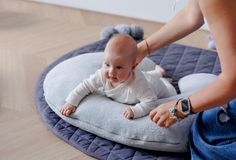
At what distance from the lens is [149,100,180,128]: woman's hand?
1294 millimetres

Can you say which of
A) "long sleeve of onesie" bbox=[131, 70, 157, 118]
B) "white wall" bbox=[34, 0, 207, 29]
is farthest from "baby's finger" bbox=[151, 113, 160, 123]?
"white wall" bbox=[34, 0, 207, 29]

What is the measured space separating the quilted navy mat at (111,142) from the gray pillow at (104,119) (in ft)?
0.09

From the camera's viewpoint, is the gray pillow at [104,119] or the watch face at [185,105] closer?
the watch face at [185,105]

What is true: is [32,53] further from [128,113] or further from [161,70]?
[128,113]

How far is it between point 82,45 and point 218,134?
1093mm

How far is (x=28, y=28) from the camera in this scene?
7.81 ft

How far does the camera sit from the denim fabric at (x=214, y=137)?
4.17ft

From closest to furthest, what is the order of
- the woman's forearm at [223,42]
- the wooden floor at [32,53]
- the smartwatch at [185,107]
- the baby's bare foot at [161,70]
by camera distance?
the woman's forearm at [223,42] → the smartwatch at [185,107] → the wooden floor at [32,53] → the baby's bare foot at [161,70]

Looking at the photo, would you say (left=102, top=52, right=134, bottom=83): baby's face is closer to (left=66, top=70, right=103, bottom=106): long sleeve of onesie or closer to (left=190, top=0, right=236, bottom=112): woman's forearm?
(left=66, top=70, right=103, bottom=106): long sleeve of onesie

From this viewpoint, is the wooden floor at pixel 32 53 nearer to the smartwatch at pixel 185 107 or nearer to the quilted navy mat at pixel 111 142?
the quilted navy mat at pixel 111 142

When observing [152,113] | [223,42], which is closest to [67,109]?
[152,113]

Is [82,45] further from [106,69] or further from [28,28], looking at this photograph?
[106,69]

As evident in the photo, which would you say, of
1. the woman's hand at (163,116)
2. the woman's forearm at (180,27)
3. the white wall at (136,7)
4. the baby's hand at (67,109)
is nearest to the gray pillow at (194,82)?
the woman's forearm at (180,27)

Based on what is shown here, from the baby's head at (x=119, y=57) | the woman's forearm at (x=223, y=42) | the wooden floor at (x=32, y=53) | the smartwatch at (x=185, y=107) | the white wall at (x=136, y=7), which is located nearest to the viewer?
the woman's forearm at (x=223, y=42)
